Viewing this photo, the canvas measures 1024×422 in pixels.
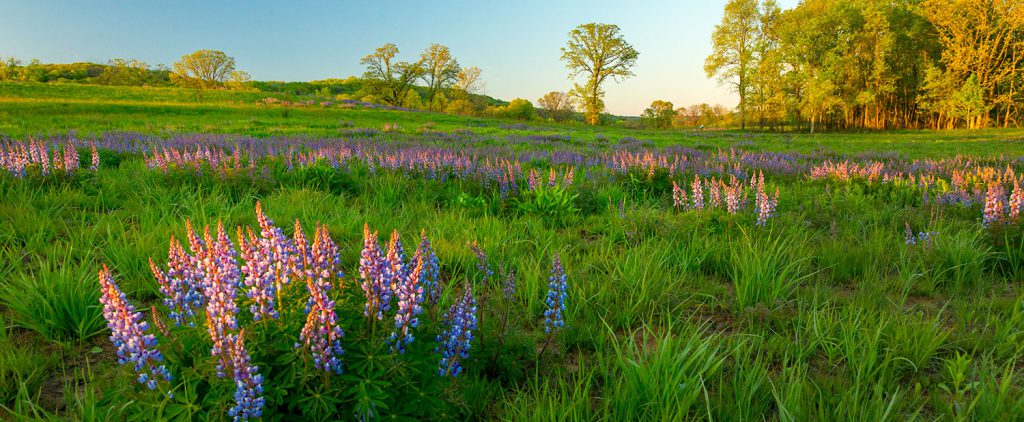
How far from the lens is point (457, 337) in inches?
81.6

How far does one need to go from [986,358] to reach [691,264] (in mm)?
1769

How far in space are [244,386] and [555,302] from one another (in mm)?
1408

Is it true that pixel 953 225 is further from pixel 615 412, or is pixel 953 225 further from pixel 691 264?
pixel 615 412

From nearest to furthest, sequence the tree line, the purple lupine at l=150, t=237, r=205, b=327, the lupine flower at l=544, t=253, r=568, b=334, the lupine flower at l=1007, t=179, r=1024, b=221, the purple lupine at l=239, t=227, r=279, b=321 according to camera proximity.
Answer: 1. the purple lupine at l=239, t=227, r=279, b=321
2. the purple lupine at l=150, t=237, r=205, b=327
3. the lupine flower at l=544, t=253, r=568, b=334
4. the lupine flower at l=1007, t=179, r=1024, b=221
5. the tree line

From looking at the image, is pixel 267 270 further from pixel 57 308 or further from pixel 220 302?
pixel 57 308

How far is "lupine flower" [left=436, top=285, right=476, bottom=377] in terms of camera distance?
203 cm

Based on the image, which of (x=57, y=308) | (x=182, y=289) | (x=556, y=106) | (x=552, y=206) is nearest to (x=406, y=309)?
(x=182, y=289)

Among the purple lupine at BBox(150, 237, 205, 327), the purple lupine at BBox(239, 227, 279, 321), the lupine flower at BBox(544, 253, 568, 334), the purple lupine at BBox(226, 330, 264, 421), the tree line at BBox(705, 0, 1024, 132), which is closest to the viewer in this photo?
the purple lupine at BBox(226, 330, 264, 421)

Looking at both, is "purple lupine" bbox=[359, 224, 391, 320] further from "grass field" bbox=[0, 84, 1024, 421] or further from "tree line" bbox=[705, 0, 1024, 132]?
"tree line" bbox=[705, 0, 1024, 132]

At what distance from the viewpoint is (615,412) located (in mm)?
1956

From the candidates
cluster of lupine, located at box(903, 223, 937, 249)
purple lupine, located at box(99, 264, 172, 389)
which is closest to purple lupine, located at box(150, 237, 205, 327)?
purple lupine, located at box(99, 264, 172, 389)

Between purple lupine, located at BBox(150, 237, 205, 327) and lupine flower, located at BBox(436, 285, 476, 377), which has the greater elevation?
purple lupine, located at BBox(150, 237, 205, 327)

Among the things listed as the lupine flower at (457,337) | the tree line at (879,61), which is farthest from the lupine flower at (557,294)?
the tree line at (879,61)

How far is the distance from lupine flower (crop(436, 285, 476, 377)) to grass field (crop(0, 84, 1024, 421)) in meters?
0.03
